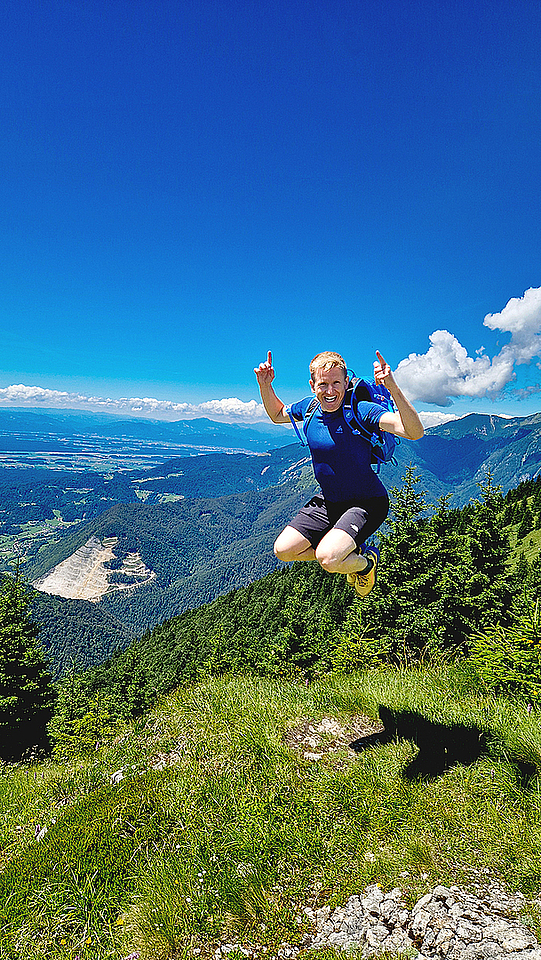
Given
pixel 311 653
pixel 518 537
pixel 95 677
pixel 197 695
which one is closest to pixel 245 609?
pixel 95 677

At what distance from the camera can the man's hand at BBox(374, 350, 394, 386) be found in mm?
4008

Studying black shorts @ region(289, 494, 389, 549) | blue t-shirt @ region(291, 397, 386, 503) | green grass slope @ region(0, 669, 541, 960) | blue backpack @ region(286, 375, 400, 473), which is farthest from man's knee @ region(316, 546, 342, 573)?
green grass slope @ region(0, 669, 541, 960)

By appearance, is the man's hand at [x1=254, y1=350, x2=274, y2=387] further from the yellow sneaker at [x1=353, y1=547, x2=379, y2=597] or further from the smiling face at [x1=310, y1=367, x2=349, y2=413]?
the yellow sneaker at [x1=353, y1=547, x2=379, y2=597]

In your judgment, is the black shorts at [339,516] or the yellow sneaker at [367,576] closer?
the black shorts at [339,516]

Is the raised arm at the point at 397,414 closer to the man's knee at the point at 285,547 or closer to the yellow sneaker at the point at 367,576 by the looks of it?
the man's knee at the point at 285,547

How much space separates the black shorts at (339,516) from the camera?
5.05m

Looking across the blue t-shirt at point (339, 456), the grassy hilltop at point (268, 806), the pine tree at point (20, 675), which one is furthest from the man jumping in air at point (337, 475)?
the pine tree at point (20, 675)

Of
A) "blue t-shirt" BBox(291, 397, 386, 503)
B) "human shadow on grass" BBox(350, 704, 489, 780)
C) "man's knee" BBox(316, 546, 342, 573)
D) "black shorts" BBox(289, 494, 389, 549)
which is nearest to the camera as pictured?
"man's knee" BBox(316, 546, 342, 573)

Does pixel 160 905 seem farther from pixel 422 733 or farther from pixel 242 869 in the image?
pixel 422 733

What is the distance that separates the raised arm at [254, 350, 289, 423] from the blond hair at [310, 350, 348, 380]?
2.43 ft

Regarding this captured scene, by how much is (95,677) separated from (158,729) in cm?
5850

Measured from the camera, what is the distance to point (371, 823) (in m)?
3.92

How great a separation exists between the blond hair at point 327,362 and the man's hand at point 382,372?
667mm

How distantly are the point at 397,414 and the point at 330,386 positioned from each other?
847mm
